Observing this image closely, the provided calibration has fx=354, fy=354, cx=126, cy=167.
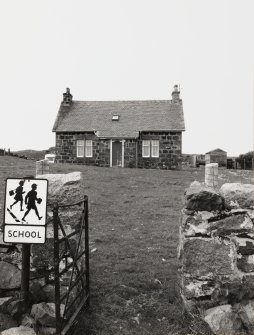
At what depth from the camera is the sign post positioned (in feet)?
12.6

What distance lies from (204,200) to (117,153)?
23.6 m

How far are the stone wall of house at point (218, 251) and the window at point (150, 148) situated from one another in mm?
23270

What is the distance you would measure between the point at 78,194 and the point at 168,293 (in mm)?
2005

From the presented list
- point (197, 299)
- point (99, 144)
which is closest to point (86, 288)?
point (197, 299)

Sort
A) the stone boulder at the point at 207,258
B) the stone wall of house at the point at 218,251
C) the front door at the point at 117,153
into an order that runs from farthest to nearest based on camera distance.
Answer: the front door at the point at 117,153 → the stone boulder at the point at 207,258 → the stone wall of house at the point at 218,251

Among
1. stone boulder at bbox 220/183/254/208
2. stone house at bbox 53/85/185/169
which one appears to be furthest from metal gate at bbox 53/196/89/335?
stone house at bbox 53/85/185/169

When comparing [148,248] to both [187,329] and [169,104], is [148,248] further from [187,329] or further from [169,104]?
[169,104]

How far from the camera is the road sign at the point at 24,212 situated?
3.84 meters

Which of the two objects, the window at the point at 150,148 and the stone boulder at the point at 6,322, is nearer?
the stone boulder at the point at 6,322

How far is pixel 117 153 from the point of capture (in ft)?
92.3

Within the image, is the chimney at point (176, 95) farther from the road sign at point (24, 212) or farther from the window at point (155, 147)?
the road sign at point (24, 212)

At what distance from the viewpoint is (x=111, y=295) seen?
16.9 feet

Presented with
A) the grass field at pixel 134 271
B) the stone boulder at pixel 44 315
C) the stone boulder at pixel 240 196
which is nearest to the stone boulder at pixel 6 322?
the stone boulder at pixel 44 315

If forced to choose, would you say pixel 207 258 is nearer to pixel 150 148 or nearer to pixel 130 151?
pixel 130 151
